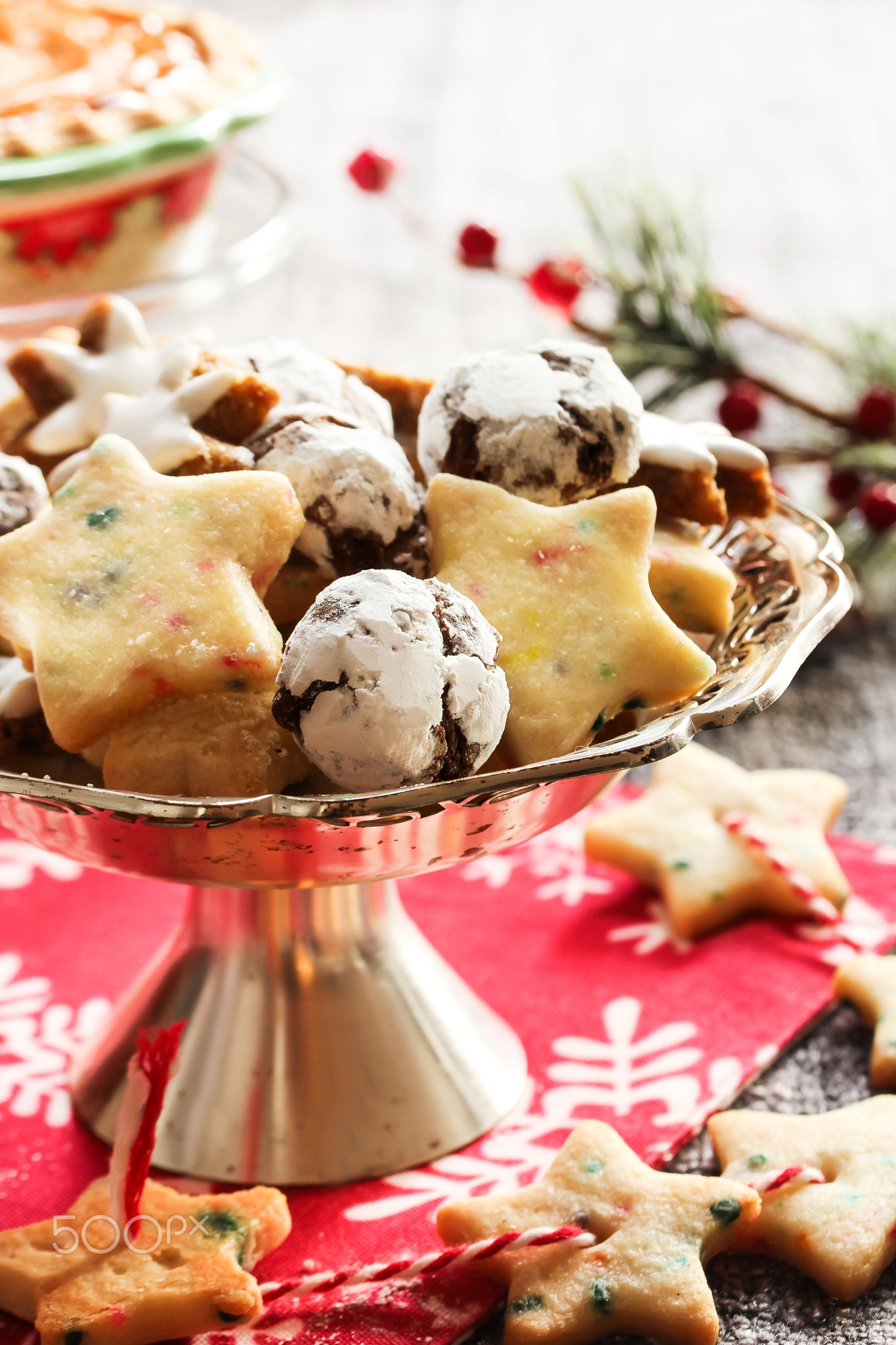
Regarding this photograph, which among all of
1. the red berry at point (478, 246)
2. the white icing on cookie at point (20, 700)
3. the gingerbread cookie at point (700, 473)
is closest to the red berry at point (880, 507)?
the red berry at point (478, 246)

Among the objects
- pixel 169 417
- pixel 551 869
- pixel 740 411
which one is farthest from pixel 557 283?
pixel 169 417

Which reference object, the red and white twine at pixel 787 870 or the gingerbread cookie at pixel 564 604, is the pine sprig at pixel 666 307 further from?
the gingerbread cookie at pixel 564 604

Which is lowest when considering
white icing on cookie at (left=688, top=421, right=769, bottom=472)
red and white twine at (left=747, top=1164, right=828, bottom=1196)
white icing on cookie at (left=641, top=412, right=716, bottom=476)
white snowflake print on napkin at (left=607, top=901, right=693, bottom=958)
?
white snowflake print on napkin at (left=607, top=901, right=693, bottom=958)

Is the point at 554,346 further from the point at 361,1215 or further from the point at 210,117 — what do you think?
the point at 210,117

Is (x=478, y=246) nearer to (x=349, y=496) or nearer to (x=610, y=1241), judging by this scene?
(x=349, y=496)

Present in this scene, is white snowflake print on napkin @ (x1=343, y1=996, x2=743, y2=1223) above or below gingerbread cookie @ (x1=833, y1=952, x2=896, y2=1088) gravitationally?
below

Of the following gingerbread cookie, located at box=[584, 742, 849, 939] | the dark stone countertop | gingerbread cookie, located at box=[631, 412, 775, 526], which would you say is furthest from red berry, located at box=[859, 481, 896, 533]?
gingerbread cookie, located at box=[631, 412, 775, 526]

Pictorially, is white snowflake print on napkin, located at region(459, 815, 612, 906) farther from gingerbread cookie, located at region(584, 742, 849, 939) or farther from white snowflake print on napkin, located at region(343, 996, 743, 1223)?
white snowflake print on napkin, located at region(343, 996, 743, 1223)
